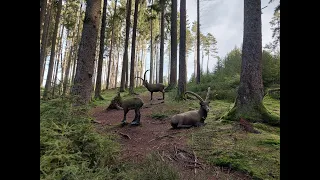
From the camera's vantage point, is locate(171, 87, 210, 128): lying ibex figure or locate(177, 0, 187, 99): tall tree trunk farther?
locate(177, 0, 187, 99): tall tree trunk

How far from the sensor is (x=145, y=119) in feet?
28.7

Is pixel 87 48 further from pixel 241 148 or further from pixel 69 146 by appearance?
pixel 241 148

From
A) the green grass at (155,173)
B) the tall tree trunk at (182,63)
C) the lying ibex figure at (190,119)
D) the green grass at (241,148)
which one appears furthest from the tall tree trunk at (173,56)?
the green grass at (155,173)

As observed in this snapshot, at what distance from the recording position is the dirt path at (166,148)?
3.86m

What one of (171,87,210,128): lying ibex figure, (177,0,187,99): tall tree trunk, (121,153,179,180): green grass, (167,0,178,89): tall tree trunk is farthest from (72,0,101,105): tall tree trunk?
(167,0,178,89): tall tree trunk

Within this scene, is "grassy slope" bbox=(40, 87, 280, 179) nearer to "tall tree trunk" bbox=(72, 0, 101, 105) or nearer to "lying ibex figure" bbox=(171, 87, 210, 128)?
"lying ibex figure" bbox=(171, 87, 210, 128)

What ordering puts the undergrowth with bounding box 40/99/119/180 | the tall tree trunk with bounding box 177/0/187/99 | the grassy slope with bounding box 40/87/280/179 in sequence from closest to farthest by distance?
the undergrowth with bounding box 40/99/119/180, the grassy slope with bounding box 40/87/280/179, the tall tree trunk with bounding box 177/0/187/99

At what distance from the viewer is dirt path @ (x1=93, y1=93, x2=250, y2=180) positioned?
3861 mm

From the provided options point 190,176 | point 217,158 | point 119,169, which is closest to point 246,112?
point 217,158

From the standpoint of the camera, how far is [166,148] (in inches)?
203

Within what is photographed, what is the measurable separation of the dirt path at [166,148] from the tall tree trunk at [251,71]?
1577 millimetres

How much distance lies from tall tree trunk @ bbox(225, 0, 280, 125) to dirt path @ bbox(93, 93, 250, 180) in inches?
62.1
